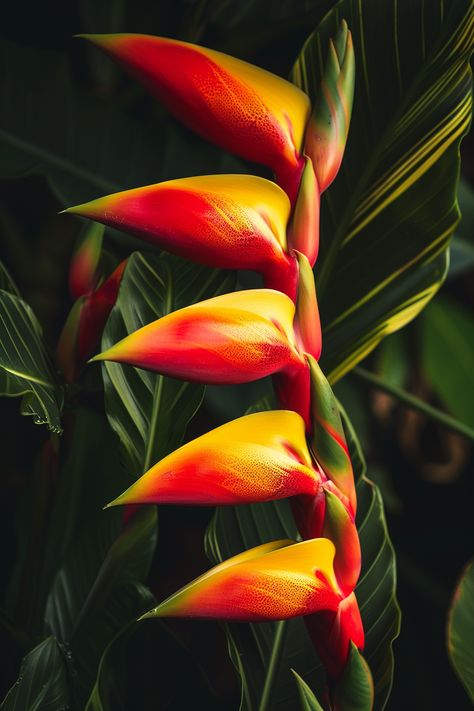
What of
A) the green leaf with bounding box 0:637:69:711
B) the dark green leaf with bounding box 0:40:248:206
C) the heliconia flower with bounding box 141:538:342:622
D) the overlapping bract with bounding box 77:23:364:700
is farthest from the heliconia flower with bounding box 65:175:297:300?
the dark green leaf with bounding box 0:40:248:206

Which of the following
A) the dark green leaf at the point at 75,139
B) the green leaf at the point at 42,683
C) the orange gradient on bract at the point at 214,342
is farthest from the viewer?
the dark green leaf at the point at 75,139

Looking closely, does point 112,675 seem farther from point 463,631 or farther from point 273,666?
point 463,631

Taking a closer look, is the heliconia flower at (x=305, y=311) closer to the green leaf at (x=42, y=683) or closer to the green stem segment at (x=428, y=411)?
the green leaf at (x=42, y=683)

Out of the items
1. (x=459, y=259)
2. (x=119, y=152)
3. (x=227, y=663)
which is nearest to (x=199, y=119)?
(x=119, y=152)

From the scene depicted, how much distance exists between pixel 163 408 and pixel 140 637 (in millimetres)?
129

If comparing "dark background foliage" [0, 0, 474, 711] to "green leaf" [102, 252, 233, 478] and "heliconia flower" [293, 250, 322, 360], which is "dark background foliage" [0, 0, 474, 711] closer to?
"green leaf" [102, 252, 233, 478]

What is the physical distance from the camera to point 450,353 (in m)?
0.90

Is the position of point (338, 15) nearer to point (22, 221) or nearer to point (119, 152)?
point (119, 152)

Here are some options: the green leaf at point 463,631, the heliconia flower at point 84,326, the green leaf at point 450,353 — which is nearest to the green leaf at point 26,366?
the heliconia flower at point 84,326

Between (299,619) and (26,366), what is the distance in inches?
9.2

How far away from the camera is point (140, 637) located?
17.2 inches

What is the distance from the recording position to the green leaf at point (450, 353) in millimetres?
870

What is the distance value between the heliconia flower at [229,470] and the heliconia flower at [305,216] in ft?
0.26

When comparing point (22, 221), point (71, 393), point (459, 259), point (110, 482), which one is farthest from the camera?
point (22, 221)
